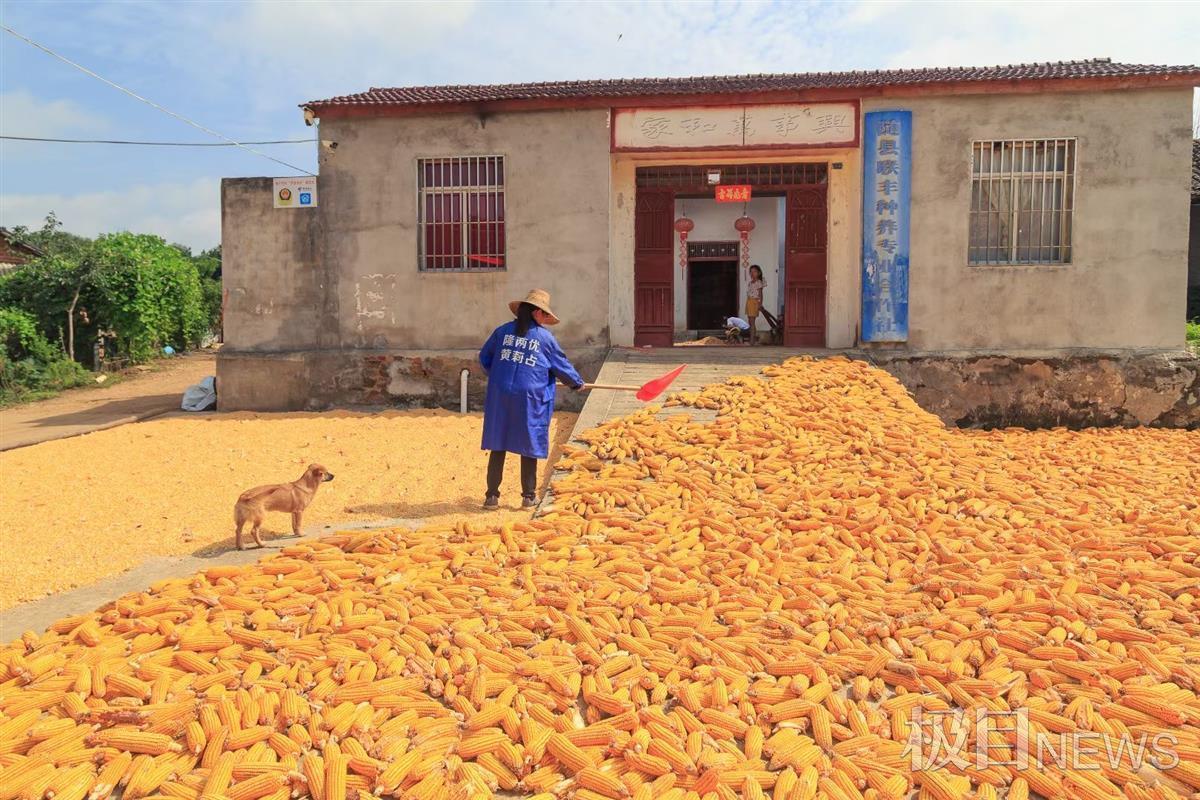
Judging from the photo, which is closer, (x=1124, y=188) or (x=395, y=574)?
(x=395, y=574)

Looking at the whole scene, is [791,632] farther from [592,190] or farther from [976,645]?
[592,190]

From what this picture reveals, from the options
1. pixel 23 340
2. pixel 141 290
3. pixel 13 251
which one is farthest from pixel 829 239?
pixel 13 251

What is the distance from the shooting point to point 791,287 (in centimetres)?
1097

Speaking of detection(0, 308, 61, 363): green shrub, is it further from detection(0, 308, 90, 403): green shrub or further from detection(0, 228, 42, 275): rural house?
detection(0, 228, 42, 275): rural house

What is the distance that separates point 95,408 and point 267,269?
3.87m

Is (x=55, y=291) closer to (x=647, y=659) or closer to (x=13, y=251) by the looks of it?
(x=13, y=251)

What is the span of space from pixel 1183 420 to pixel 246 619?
1061cm

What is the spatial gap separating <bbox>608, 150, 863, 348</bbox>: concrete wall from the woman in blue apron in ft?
14.7

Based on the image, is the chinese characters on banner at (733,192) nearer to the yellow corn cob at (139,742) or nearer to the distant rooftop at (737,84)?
the distant rooftop at (737,84)

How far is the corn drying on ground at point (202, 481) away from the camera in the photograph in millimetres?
5363

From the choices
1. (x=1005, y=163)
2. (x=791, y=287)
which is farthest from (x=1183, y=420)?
(x=791, y=287)

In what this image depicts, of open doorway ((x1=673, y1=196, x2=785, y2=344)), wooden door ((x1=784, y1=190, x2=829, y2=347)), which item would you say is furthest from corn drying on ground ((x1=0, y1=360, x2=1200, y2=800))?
open doorway ((x1=673, y1=196, x2=785, y2=344))

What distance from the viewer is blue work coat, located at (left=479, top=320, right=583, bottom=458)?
19.4 ft

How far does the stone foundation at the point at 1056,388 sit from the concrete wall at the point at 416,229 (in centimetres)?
396
